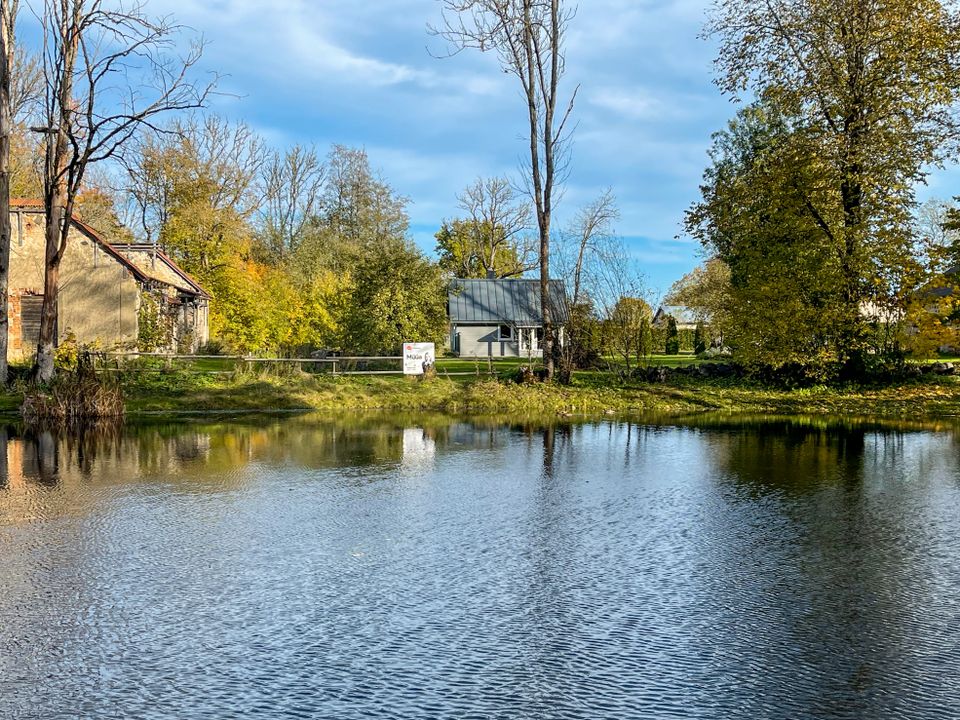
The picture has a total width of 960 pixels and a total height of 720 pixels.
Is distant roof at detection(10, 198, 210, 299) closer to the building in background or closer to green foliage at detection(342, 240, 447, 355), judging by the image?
green foliage at detection(342, 240, 447, 355)

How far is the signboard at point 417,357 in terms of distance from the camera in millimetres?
31422

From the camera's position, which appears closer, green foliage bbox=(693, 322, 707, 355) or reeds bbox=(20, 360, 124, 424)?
reeds bbox=(20, 360, 124, 424)

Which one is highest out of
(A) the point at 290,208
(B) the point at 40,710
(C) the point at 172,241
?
(A) the point at 290,208

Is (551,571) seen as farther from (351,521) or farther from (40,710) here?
Answer: (40,710)

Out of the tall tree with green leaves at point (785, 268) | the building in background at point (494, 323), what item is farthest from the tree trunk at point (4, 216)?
the building in background at point (494, 323)

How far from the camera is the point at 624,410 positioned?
28.1 m

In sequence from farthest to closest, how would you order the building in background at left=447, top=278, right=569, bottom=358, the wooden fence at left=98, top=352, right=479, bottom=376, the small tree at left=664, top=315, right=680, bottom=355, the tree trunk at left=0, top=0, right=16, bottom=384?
the small tree at left=664, top=315, right=680, bottom=355 → the building in background at left=447, top=278, right=569, bottom=358 → the wooden fence at left=98, top=352, right=479, bottom=376 → the tree trunk at left=0, top=0, right=16, bottom=384

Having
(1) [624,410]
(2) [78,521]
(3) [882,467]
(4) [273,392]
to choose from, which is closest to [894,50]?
(1) [624,410]

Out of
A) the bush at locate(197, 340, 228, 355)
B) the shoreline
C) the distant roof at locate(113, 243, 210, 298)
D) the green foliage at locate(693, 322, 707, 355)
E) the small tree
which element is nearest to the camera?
the shoreline

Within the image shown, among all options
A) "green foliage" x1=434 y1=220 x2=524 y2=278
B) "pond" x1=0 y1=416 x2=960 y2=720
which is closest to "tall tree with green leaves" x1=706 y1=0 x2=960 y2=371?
"pond" x1=0 y1=416 x2=960 y2=720

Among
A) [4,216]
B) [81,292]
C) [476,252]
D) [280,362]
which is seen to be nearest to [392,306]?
[280,362]

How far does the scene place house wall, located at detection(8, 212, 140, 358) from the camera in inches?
1458

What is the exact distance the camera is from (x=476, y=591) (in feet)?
24.4

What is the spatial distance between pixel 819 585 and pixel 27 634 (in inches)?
252
